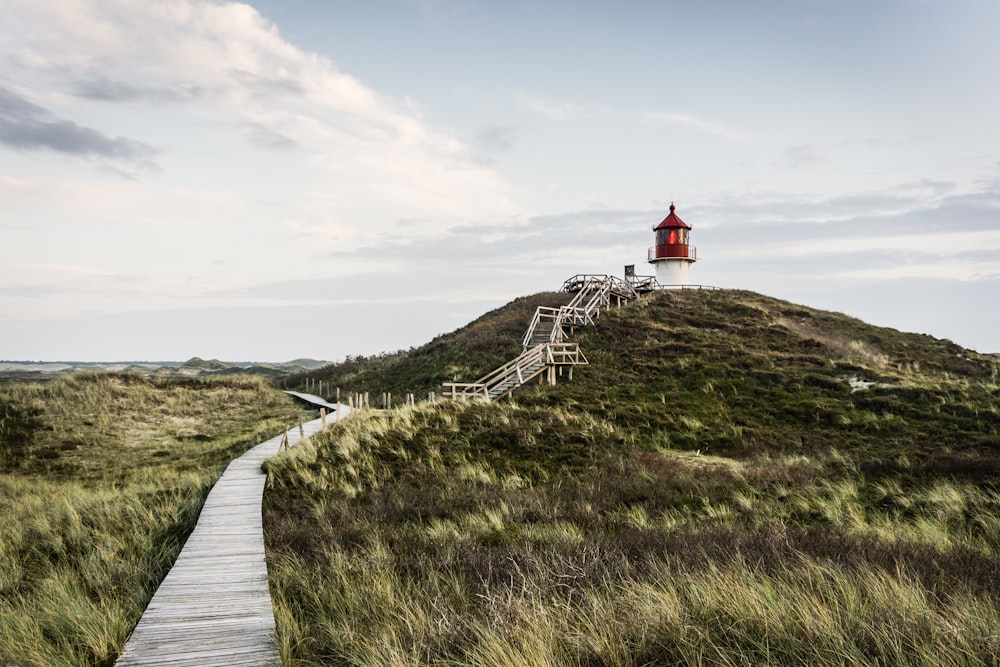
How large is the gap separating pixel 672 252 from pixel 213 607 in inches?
1767

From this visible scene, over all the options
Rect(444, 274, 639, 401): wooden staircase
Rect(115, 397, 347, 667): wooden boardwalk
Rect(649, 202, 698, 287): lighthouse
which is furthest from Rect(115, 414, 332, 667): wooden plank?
Rect(649, 202, 698, 287): lighthouse

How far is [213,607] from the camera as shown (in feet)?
19.7

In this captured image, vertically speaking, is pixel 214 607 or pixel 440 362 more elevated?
pixel 440 362

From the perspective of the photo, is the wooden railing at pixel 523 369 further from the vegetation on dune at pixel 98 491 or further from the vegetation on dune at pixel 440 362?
the vegetation on dune at pixel 98 491

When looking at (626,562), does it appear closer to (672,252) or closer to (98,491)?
(98,491)

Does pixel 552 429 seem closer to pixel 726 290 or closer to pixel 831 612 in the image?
pixel 831 612

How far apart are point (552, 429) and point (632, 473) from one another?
15.2 ft

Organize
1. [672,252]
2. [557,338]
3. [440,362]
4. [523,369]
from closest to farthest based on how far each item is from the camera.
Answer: [523,369]
[557,338]
[440,362]
[672,252]

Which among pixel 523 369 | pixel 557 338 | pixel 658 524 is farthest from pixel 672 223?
pixel 658 524

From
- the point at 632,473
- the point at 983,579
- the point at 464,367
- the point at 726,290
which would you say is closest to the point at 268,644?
the point at 983,579

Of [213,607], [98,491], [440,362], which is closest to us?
[213,607]

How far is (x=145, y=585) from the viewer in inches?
278

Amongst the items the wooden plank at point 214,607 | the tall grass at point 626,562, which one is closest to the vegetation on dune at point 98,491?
the wooden plank at point 214,607

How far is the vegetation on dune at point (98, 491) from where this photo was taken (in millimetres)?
5638
